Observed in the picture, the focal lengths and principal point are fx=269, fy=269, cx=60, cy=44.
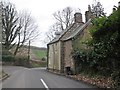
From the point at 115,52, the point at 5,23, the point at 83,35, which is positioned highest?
the point at 5,23

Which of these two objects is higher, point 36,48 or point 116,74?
point 36,48

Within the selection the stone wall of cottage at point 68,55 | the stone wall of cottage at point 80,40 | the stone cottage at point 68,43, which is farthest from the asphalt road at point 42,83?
the stone cottage at point 68,43

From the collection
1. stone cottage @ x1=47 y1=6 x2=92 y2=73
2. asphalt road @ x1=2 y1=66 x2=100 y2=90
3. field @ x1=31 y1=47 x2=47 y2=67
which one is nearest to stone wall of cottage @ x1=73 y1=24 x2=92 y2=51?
stone cottage @ x1=47 y1=6 x2=92 y2=73

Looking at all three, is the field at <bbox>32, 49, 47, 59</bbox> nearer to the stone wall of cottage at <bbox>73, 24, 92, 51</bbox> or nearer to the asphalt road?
the stone wall of cottage at <bbox>73, 24, 92, 51</bbox>

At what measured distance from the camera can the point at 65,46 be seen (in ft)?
146

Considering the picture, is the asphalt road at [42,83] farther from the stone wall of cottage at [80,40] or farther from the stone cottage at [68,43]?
the stone cottage at [68,43]

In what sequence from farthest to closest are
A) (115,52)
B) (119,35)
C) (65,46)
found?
(65,46)
(115,52)
(119,35)

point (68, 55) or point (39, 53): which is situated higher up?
point (39, 53)

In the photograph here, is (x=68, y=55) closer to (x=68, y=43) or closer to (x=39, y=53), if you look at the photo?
(x=68, y=43)

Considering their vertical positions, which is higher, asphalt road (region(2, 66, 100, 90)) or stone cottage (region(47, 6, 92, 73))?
stone cottage (region(47, 6, 92, 73))

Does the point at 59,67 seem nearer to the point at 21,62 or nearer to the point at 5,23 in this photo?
the point at 5,23

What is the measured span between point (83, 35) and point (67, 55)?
456cm

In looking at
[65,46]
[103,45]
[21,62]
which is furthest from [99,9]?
[103,45]

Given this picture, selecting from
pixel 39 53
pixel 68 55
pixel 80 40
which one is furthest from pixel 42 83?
pixel 39 53
